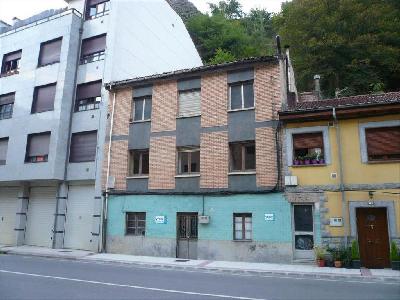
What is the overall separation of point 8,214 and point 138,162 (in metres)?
9.73

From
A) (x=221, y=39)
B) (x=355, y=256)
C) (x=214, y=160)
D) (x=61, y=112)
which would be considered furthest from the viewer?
(x=221, y=39)

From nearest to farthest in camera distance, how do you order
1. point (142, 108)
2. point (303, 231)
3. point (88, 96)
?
point (303, 231), point (142, 108), point (88, 96)

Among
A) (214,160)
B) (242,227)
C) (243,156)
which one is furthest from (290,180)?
(214,160)

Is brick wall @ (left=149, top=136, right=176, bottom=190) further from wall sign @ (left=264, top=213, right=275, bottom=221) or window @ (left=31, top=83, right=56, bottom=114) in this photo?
window @ (left=31, top=83, right=56, bottom=114)

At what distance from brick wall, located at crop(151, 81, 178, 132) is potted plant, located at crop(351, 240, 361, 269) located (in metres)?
9.19

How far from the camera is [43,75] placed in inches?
821

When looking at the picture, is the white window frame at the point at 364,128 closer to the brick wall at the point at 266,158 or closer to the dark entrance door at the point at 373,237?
the dark entrance door at the point at 373,237

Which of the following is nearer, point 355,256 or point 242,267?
point 355,256

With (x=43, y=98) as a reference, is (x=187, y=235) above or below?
below

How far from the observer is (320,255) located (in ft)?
42.2

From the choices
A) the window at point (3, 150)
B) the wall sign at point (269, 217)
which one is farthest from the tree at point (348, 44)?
the window at point (3, 150)

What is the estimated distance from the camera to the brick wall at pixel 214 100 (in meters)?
16.1

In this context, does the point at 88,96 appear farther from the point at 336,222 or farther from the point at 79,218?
the point at 336,222

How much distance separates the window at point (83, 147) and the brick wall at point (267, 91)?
8998 mm
